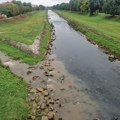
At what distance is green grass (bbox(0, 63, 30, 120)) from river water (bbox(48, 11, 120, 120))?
6.94 metres

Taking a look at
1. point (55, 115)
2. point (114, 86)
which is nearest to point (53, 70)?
point (114, 86)

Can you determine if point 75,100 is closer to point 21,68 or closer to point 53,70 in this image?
point 53,70

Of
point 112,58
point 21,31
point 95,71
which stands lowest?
point 21,31

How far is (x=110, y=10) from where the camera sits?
95.8 m

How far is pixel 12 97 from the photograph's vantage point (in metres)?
24.3

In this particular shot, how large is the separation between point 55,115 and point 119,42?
29516 millimetres

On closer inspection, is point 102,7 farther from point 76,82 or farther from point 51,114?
point 51,114

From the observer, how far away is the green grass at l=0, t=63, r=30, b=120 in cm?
2127

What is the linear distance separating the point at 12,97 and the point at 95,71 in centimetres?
1415

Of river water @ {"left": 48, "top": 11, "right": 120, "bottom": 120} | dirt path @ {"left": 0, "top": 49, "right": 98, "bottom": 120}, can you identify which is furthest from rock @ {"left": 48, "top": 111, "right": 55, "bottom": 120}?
river water @ {"left": 48, "top": 11, "right": 120, "bottom": 120}

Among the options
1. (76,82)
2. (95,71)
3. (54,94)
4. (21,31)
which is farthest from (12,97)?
(21,31)

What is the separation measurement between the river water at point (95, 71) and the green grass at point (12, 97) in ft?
22.8

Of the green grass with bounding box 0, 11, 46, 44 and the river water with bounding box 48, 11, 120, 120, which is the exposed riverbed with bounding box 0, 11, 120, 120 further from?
the green grass with bounding box 0, 11, 46, 44

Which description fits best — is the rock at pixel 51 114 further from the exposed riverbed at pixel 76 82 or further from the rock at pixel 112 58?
the rock at pixel 112 58
